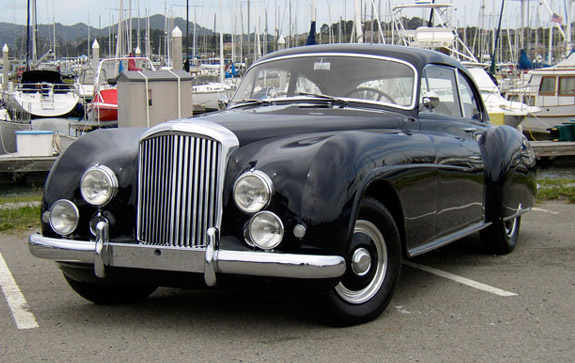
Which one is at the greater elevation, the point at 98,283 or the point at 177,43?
the point at 177,43

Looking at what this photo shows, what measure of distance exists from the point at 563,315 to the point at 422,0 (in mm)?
18370

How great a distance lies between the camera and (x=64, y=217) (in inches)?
187

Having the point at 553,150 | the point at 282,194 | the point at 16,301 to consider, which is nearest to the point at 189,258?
the point at 282,194

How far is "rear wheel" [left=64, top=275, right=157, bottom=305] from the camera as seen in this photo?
5078 mm

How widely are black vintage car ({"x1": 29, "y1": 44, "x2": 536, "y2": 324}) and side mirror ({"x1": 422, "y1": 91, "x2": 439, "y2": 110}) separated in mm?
14

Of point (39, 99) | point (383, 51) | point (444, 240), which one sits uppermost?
point (383, 51)

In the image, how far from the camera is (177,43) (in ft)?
62.0

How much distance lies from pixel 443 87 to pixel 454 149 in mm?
871

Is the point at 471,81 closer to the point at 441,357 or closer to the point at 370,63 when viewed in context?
the point at 370,63

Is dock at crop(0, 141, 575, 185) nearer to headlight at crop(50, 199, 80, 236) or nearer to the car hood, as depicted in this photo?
the car hood

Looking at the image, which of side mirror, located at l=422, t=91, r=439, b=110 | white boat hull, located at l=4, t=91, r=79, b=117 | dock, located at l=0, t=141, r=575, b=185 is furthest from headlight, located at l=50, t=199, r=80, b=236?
white boat hull, located at l=4, t=91, r=79, b=117

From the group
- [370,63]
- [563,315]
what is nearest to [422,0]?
[370,63]

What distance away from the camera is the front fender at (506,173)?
6445mm

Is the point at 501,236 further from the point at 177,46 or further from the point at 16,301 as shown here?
the point at 177,46
